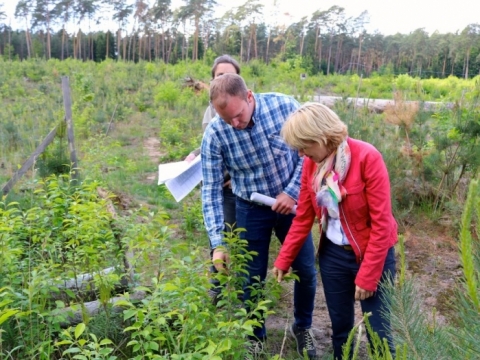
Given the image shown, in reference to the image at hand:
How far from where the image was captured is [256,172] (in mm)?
2586

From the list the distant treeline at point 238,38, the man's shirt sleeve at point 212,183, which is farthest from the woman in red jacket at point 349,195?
the distant treeline at point 238,38

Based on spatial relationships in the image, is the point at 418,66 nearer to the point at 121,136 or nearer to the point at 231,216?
the point at 121,136

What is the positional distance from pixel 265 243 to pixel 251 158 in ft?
1.86

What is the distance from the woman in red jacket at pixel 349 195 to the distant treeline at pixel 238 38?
28.0 meters

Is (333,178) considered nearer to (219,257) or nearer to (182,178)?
(219,257)

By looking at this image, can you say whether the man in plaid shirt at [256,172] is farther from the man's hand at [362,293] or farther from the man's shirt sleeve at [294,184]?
the man's hand at [362,293]

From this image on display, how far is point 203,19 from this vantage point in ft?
109

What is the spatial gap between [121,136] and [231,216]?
8.53m

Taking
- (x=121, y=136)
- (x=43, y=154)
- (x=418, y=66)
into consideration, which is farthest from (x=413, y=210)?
(x=418, y=66)

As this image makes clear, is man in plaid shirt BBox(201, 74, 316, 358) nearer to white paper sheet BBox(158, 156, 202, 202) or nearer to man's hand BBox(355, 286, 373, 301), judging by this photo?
white paper sheet BBox(158, 156, 202, 202)

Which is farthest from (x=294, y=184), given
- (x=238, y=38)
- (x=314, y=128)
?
(x=238, y=38)

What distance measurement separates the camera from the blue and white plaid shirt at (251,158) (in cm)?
251

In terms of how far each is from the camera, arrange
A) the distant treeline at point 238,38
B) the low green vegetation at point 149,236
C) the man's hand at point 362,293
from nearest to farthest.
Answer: the low green vegetation at point 149,236, the man's hand at point 362,293, the distant treeline at point 238,38

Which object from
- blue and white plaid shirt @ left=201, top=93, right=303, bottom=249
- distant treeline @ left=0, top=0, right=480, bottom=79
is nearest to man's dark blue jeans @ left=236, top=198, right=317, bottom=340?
blue and white plaid shirt @ left=201, top=93, right=303, bottom=249
